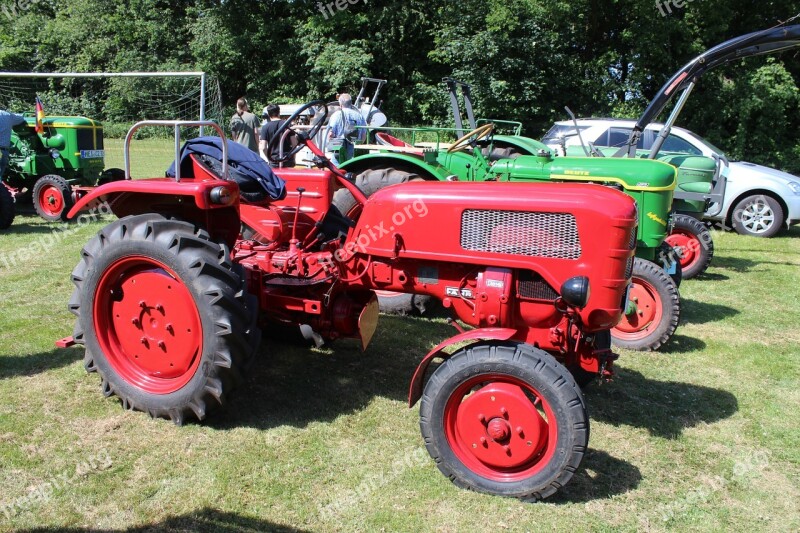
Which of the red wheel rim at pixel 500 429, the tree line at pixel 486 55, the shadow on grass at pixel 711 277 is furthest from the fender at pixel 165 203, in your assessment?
the tree line at pixel 486 55

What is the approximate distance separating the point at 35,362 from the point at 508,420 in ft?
9.65

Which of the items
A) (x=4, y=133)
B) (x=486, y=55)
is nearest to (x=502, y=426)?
(x=4, y=133)

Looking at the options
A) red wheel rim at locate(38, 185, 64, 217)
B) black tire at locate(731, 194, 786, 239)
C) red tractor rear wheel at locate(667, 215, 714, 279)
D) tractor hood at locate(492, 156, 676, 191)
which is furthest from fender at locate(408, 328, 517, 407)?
black tire at locate(731, 194, 786, 239)

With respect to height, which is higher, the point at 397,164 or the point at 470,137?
the point at 470,137

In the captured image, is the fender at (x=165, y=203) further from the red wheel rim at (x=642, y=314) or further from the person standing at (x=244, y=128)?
the person standing at (x=244, y=128)

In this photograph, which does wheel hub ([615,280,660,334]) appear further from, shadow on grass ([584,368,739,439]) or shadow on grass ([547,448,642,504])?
shadow on grass ([547,448,642,504])

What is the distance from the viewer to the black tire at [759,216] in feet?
30.8

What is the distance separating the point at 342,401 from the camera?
3588mm

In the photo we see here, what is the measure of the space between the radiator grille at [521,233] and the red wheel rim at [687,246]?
14.5ft

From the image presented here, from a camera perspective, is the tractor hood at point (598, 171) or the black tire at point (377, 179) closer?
the tractor hood at point (598, 171)

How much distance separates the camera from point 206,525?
8.21 feet

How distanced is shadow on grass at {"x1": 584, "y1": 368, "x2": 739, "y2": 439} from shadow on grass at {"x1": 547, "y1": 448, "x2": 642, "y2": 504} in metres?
0.44

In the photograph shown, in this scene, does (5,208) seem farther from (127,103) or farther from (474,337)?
(127,103)

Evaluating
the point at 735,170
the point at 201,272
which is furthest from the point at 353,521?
the point at 735,170
